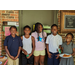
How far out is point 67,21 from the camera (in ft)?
9.97

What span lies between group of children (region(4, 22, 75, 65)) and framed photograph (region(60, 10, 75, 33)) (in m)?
0.53

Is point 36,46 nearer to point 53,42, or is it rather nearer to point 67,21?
point 53,42

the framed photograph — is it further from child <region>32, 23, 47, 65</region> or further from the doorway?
child <region>32, 23, 47, 65</region>

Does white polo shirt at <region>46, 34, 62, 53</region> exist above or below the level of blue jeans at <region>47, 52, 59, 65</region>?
above

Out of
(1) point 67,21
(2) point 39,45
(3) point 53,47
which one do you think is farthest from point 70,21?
(2) point 39,45

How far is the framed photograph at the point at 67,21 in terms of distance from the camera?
3.01 m

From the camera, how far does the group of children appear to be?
248 cm

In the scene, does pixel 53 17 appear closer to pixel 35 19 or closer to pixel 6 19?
pixel 35 19

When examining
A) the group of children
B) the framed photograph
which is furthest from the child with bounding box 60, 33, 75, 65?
the framed photograph

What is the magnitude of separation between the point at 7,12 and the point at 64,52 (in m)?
2.10

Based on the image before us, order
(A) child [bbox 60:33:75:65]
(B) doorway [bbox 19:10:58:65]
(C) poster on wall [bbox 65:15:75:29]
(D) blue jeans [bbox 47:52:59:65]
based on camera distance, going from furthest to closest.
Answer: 1. (C) poster on wall [bbox 65:15:75:29]
2. (B) doorway [bbox 19:10:58:65]
3. (D) blue jeans [bbox 47:52:59:65]
4. (A) child [bbox 60:33:75:65]

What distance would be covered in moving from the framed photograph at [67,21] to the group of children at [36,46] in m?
0.53

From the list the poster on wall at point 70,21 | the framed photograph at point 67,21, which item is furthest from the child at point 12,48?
the poster on wall at point 70,21

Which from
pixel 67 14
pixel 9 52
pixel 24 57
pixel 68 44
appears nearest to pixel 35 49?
pixel 24 57
